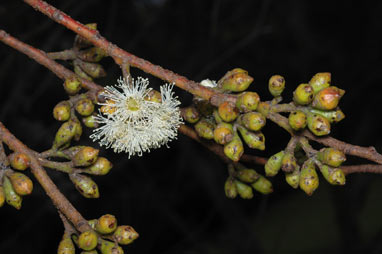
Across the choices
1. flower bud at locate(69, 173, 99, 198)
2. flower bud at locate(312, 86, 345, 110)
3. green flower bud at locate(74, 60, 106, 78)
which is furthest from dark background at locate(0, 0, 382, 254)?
flower bud at locate(312, 86, 345, 110)

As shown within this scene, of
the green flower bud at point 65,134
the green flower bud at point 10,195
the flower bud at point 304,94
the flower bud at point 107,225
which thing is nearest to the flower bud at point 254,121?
the flower bud at point 304,94

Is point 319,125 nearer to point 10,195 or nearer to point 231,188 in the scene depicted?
point 231,188

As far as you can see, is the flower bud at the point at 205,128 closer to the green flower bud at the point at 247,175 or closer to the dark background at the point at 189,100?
the green flower bud at the point at 247,175

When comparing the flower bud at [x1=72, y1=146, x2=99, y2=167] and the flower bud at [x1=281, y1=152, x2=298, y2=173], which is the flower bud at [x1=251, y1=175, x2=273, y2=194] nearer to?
the flower bud at [x1=281, y1=152, x2=298, y2=173]

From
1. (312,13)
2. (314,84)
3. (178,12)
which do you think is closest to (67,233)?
Result: (314,84)

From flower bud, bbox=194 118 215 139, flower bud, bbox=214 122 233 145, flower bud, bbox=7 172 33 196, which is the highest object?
flower bud, bbox=7 172 33 196

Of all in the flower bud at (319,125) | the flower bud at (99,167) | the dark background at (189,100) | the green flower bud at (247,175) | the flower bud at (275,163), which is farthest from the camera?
the dark background at (189,100)

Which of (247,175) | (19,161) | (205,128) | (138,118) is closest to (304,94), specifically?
(205,128)
